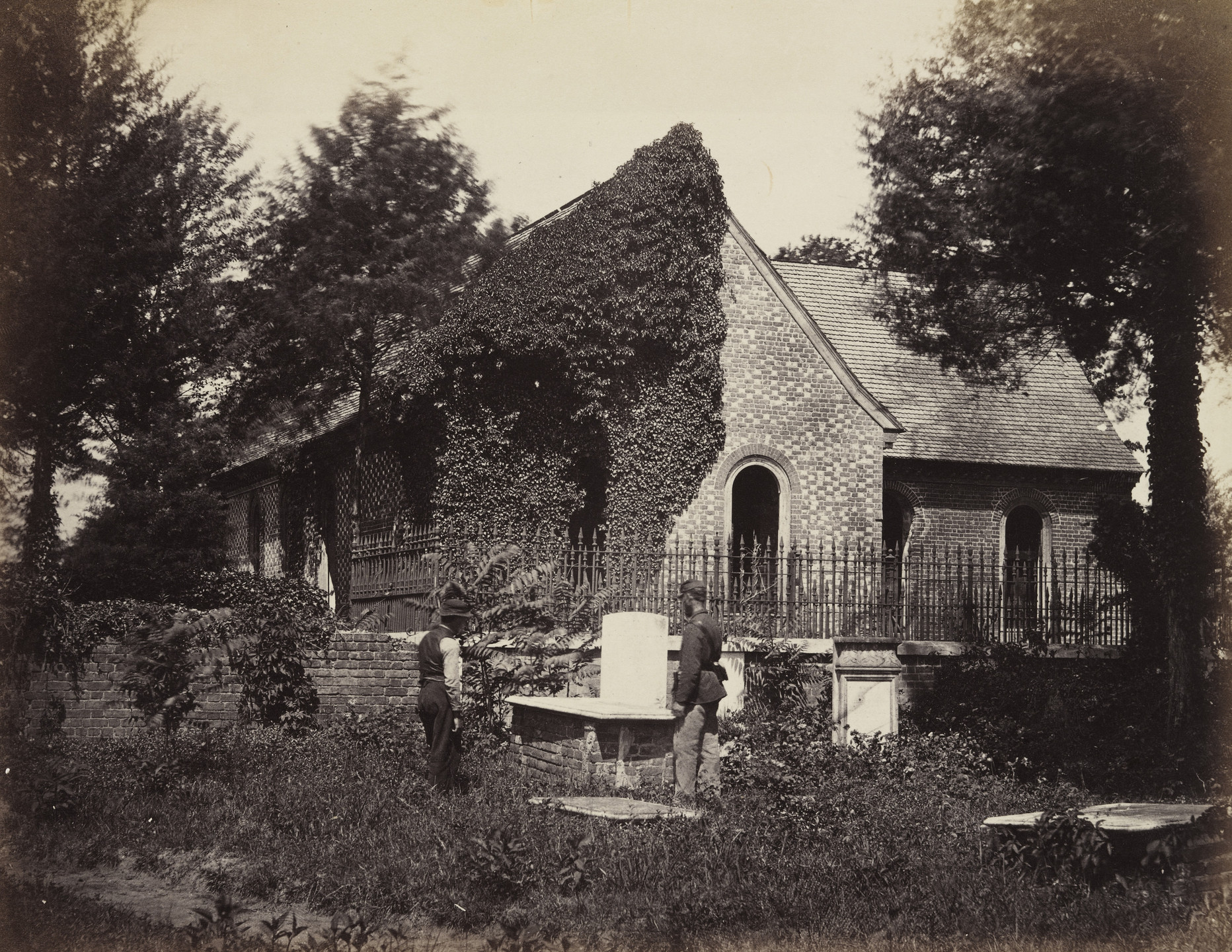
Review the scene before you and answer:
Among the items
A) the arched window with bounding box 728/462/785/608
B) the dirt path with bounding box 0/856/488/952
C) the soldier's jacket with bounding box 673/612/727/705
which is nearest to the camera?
the dirt path with bounding box 0/856/488/952

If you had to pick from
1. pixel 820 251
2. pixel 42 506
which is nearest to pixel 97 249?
pixel 42 506

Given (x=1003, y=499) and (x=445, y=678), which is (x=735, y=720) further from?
(x=1003, y=499)

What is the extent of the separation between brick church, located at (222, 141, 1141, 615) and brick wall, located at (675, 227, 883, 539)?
0.03 metres

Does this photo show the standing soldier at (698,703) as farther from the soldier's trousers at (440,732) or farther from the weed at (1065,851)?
the weed at (1065,851)

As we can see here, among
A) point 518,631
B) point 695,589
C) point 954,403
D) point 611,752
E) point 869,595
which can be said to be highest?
point 954,403

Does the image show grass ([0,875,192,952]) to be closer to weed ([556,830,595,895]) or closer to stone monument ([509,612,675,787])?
weed ([556,830,595,895])

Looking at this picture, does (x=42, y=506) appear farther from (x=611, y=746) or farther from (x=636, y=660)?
(x=611, y=746)

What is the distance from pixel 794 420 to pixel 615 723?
1114 centimetres

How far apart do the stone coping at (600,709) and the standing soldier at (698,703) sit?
0.22m

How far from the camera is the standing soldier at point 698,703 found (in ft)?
32.0

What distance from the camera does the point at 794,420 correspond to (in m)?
20.3

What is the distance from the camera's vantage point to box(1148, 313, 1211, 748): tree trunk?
14.7 meters

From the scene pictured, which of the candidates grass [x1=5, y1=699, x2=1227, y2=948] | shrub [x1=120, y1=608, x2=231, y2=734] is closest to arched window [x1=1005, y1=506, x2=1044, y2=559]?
grass [x1=5, y1=699, x2=1227, y2=948]

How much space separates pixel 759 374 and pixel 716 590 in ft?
18.1
